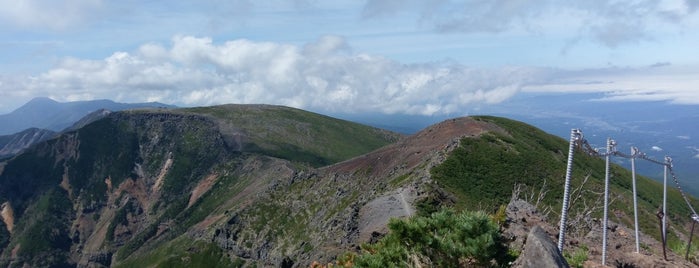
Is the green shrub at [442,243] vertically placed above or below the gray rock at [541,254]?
below

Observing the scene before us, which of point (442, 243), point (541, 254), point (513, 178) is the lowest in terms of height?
point (513, 178)

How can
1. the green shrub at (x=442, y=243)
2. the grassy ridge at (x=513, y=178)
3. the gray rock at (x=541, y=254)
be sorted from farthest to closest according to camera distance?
1. the grassy ridge at (x=513, y=178)
2. the green shrub at (x=442, y=243)
3. the gray rock at (x=541, y=254)

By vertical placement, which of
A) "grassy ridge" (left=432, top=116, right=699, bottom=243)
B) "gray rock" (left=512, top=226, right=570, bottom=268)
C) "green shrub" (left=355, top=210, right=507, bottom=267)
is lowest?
"grassy ridge" (left=432, top=116, right=699, bottom=243)

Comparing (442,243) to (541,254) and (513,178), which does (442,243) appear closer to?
(541,254)

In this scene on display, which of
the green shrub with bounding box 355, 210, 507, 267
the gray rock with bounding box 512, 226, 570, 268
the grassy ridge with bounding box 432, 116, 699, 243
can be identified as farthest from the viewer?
the grassy ridge with bounding box 432, 116, 699, 243

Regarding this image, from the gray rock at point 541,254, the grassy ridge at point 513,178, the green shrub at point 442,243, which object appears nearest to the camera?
the gray rock at point 541,254

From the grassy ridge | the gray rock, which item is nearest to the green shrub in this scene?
the gray rock

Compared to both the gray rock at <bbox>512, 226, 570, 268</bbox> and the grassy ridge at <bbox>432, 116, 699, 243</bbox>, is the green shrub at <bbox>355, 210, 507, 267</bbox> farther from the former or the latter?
the grassy ridge at <bbox>432, 116, 699, 243</bbox>

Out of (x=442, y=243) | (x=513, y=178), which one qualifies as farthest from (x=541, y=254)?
(x=513, y=178)

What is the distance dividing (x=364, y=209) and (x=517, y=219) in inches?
2446

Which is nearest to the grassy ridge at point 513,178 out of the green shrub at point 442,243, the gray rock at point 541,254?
the green shrub at point 442,243

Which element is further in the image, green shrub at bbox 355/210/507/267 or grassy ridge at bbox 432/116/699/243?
grassy ridge at bbox 432/116/699/243

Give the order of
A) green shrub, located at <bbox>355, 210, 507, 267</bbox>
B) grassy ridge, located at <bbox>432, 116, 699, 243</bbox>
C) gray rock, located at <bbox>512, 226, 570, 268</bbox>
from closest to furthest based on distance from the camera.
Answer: gray rock, located at <bbox>512, 226, 570, 268</bbox>, green shrub, located at <bbox>355, 210, 507, 267</bbox>, grassy ridge, located at <bbox>432, 116, 699, 243</bbox>

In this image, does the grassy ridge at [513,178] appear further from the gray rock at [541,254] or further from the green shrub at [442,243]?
the gray rock at [541,254]
